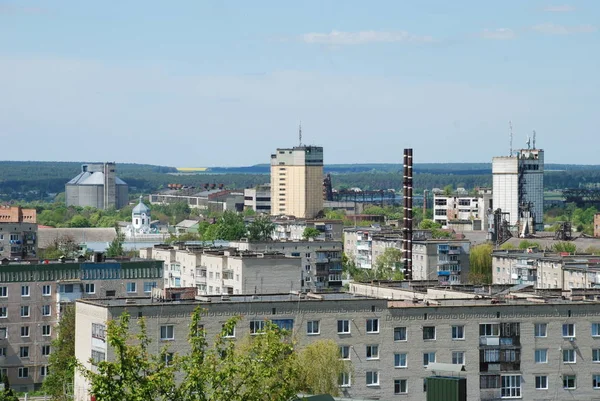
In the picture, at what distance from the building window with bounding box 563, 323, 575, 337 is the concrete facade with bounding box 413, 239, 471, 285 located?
58.8 m

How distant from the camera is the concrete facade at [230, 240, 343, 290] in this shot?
108 metres

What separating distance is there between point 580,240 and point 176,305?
90.3 m

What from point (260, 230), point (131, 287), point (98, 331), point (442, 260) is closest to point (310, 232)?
point (260, 230)

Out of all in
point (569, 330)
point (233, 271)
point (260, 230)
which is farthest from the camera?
point (260, 230)

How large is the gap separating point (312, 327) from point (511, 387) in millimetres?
7061

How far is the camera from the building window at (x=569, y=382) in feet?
179

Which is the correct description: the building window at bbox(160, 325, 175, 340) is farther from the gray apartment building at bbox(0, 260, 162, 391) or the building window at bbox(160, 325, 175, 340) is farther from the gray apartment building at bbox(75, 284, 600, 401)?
the gray apartment building at bbox(0, 260, 162, 391)

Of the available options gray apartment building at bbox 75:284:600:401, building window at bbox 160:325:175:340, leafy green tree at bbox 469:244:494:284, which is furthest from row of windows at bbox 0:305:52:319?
leafy green tree at bbox 469:244:494:284

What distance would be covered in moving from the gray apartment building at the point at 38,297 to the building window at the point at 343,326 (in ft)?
68.2

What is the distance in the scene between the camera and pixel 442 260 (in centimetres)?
11569

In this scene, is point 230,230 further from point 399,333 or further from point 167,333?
point 167,333

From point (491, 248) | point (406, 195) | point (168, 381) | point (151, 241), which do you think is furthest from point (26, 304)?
point (151, 241)

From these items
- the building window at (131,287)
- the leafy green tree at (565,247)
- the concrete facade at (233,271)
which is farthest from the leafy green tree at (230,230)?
the building window at (131,287)

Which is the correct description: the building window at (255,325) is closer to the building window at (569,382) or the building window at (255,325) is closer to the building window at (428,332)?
the building window at (428,332)
